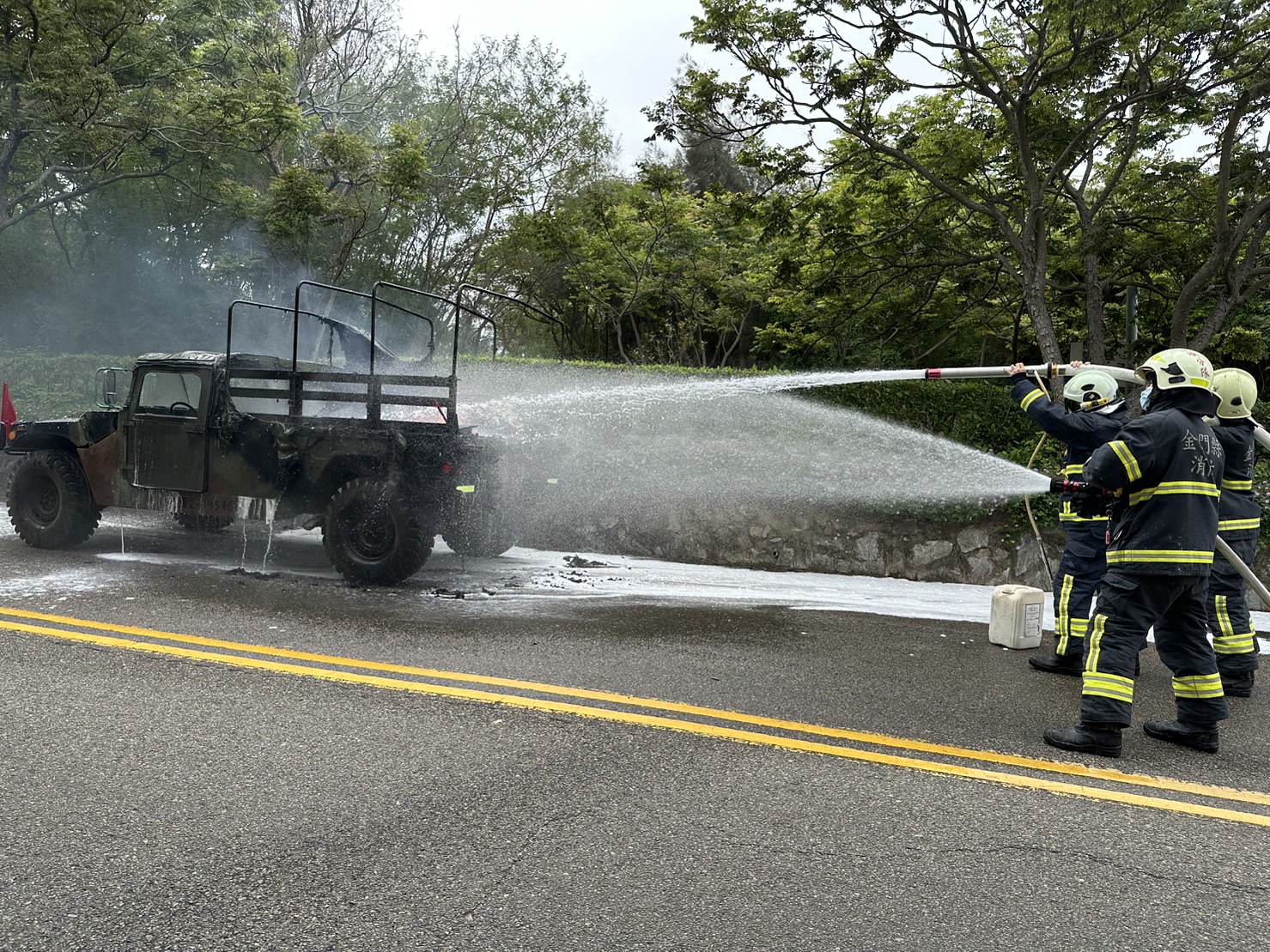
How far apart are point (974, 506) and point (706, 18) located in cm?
581

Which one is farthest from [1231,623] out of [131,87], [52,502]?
[131,87]

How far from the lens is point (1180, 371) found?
4.42 m

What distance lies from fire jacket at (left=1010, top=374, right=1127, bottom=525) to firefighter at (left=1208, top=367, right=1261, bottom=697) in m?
0.55

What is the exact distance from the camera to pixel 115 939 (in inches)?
98.7

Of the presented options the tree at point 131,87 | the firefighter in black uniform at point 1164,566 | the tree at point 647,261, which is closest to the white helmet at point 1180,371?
the firefighter in black uniform at point 1164,566

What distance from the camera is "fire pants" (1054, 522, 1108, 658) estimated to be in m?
5.73

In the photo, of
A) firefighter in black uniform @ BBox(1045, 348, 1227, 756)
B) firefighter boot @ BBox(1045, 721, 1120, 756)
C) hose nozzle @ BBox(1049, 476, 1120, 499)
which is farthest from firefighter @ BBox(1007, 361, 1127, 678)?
firefighter boot @ BBox(1045, 721, 1120, 756)

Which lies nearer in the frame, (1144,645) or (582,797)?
(582,797)

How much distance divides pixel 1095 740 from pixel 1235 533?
7.33 feet

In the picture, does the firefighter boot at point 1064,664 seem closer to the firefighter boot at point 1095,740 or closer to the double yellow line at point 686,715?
the firefighter boot at point 1095,740

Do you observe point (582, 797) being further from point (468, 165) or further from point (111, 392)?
point (468, 165)

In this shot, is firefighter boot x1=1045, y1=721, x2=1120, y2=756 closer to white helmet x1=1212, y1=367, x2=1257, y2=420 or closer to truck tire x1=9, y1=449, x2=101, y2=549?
white helmet x1=1212, y1=367, x2=1257, y2=420

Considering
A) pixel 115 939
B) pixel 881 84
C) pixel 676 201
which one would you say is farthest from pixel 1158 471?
pixel 676 201

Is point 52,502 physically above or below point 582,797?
above
